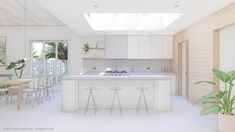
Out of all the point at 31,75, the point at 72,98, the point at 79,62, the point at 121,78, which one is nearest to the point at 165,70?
the point at 79,62

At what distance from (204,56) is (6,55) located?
296 inches

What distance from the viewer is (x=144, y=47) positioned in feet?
30.7

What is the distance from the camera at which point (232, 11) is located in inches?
187

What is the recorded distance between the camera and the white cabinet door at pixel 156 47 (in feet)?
30.6

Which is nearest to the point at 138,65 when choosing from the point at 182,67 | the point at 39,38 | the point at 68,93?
the point at 182,67

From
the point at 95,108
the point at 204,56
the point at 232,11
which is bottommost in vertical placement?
the point at 95,108

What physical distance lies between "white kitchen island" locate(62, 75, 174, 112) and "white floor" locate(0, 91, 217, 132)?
0.40 metres

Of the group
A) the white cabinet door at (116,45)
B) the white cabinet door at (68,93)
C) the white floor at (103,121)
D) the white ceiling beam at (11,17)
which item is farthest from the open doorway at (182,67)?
the white ceiling beam at (11,17)

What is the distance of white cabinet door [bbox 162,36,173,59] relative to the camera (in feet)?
30.7

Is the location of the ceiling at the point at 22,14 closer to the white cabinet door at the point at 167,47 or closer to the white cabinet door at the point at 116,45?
the white cabinet door at the point at 116,45

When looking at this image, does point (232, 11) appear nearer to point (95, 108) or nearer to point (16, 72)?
point (95, 108)

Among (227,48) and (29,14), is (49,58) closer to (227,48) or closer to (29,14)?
(29,14)

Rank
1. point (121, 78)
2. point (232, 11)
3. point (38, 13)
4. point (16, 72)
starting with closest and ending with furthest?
point (232, 11) → point (121, 78) → point (38, 13) → point (16, 72)

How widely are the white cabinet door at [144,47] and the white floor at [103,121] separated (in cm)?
335
